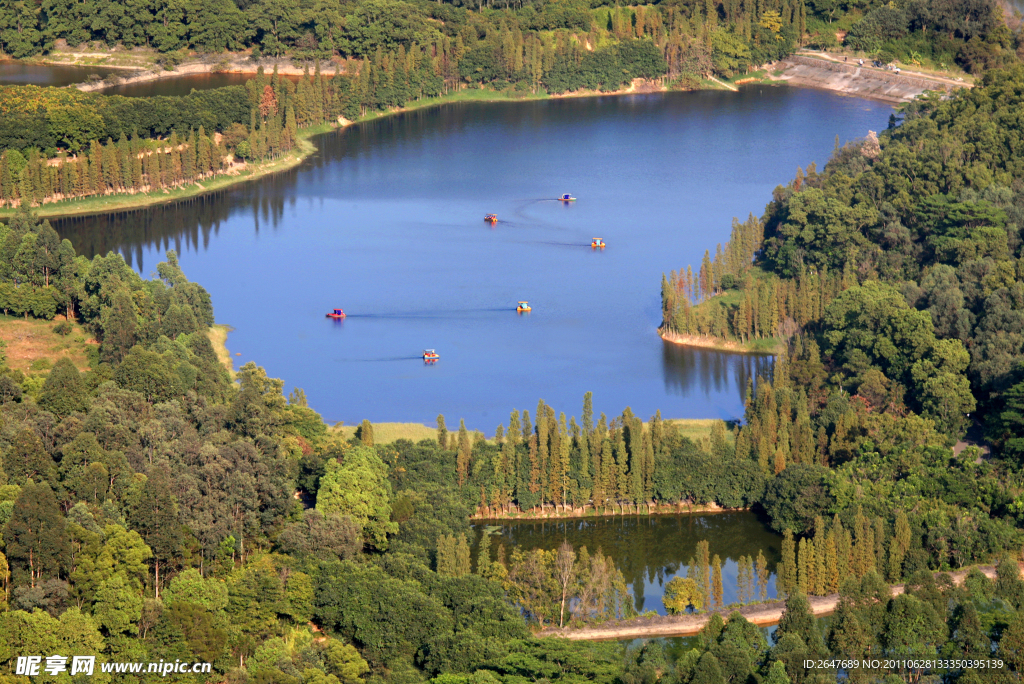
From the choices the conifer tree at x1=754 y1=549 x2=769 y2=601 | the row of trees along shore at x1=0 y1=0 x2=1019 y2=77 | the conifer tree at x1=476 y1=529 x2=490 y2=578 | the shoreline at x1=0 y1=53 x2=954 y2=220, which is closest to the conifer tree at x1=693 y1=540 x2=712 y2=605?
the conifer tree at x1=754 y1=549 x2=769 y2=601

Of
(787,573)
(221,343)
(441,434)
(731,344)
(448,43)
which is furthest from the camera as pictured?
(448,43)

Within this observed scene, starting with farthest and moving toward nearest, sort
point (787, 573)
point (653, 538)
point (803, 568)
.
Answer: point (653, 538) → point (787, 573) → point (803, 568)

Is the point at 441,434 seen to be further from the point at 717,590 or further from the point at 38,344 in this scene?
the point at 38,344

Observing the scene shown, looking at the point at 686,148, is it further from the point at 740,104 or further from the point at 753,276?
the point at 753,276

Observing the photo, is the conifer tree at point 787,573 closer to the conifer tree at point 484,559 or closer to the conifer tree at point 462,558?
the conifer tree at point 484,559

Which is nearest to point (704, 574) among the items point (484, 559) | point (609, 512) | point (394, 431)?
point (484, 559)

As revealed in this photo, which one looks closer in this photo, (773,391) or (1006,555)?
(1006,555)

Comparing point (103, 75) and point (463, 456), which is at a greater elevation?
point (103, 75)

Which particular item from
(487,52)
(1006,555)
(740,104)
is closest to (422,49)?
(487,52)
